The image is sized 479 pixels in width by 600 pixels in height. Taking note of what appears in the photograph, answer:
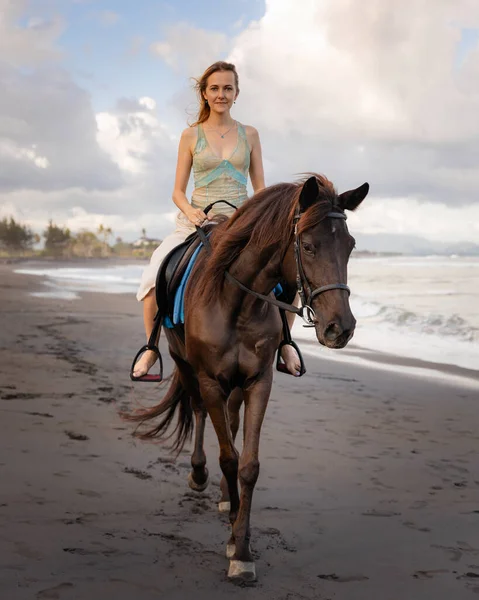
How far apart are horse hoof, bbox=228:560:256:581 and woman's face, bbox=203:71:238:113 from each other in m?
2.88

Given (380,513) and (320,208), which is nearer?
(320,208)

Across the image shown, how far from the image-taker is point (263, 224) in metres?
3.45

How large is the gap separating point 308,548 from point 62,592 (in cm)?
145

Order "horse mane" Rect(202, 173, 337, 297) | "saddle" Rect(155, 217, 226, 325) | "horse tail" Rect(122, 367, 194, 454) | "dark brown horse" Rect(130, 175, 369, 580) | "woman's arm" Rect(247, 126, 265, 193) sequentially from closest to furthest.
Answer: "dark brown horse" Rect(130, 175, 369, 580) → "horse mane" Rect(202, 173, 337, 297) → "saddle" Rect(155, 217, 226, 325) → "woman's arm" Rect(247, 126, 265, 193) → "horse tail" Rect(122, 367, 194, 454)

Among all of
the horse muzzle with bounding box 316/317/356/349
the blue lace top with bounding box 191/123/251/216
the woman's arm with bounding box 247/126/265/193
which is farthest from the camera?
the woman's arm with bounding box 247/126/265/193

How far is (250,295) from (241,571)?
148 cm

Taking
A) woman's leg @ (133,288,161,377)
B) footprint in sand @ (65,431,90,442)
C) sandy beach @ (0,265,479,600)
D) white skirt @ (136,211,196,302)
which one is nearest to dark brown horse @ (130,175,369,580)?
sandy beach @ (0,265,479,600)

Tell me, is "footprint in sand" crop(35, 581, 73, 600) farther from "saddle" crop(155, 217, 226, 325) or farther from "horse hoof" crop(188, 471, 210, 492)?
"saddle" crop(155, 217, 226, 325)

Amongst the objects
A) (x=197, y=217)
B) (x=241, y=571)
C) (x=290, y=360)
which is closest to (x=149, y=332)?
(x=197, y=217)

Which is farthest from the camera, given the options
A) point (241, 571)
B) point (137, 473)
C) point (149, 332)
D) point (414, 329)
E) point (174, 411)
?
point (414, 329)

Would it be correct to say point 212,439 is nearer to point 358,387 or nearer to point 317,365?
point 358,387

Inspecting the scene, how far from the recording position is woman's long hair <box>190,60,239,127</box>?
14.6ft

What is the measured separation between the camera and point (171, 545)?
3727 mm

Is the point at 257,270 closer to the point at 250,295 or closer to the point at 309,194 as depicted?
the point at 250,295
